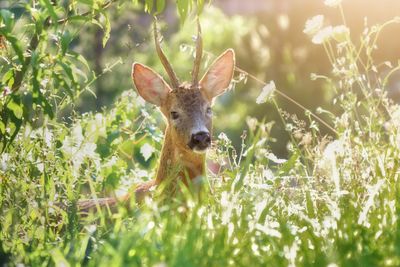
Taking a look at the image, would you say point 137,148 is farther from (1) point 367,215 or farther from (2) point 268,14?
(2) point 268,14

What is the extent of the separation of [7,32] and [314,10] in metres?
13.5

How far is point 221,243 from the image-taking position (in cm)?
409

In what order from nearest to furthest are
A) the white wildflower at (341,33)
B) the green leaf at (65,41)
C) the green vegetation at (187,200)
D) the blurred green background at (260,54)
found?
the green vegetation at (187,200) → the green leaf at (65,41) → the white wildflower at (341,33) → the blurred green background at (260,54)

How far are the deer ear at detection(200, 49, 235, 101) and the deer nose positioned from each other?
27.4 inches

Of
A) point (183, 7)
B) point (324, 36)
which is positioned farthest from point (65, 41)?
point (324, 36)

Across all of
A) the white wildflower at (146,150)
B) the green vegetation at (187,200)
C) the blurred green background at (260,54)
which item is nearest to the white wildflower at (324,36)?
the green vegetation at (187,200)

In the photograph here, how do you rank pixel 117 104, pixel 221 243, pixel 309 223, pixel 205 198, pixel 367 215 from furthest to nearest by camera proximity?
1. pixel 117 104
2. pixel 205 198
3. pixel 367 215
4. pixel 309 223
5. pixel 221 243

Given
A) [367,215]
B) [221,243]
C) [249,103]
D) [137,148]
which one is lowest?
[221,243]

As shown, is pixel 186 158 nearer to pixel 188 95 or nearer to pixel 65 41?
pixel 188 95

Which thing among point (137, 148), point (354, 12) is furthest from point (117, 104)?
point (354, 12)

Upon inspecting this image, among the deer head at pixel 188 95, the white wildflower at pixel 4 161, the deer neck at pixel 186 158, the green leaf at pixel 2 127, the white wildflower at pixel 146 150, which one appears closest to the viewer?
the green leaf at pixel 2 127

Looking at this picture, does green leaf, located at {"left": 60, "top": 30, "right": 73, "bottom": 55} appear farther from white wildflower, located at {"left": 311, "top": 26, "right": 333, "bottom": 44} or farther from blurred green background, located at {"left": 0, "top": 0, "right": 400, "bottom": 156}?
blurred green background, located at {"left": 0, "top": 0, "right": 400, "bottom": 156}

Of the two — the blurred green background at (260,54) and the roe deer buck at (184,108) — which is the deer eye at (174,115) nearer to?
the roe deer buck at (184,108)

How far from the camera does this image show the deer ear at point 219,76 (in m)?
7.62
